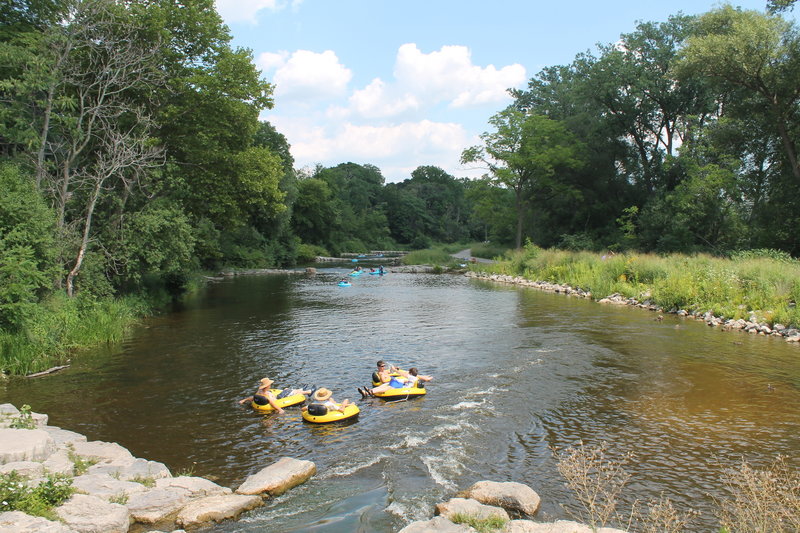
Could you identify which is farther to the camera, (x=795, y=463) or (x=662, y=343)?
(x=662, y=343)

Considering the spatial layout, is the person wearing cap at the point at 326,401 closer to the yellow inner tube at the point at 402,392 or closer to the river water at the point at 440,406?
the river water at the point at 440,406

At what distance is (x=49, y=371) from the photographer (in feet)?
45.3

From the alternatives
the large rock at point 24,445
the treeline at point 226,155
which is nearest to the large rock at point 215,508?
the large rock at point 24,445

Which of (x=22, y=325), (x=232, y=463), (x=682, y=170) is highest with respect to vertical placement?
(x=682, y=170)

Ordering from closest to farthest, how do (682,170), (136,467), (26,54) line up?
1. (136,467)
2. (26,54)
3. (682,170)

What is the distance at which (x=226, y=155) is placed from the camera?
23.6 metres

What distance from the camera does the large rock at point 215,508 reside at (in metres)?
6.92

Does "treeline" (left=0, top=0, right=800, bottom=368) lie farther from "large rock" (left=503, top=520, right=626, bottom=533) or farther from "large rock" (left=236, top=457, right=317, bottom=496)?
"large rock" (left=503, top=520, right=626, bottom=533)

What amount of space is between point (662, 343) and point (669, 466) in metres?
9.93

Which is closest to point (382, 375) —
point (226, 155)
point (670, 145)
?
point (226, 155)

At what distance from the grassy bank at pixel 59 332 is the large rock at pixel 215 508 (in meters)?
9.19

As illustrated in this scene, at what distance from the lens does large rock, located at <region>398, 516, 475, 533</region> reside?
600 centimetres

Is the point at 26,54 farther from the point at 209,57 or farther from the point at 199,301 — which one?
the point at 199,301

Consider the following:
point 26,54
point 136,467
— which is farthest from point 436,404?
point 26,54
